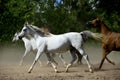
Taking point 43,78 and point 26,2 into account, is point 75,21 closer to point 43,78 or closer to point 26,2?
point 26,2

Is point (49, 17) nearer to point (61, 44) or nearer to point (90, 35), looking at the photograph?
point (90, 35)

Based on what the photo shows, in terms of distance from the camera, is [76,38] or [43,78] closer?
[43,78]

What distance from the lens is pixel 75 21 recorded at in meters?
28.9

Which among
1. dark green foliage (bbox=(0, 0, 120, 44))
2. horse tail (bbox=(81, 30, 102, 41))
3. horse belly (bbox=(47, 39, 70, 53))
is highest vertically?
horse tail (bbox=(81, 30, 102, 41))

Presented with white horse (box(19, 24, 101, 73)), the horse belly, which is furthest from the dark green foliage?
the horse belly

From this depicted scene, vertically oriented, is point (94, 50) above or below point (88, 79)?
below

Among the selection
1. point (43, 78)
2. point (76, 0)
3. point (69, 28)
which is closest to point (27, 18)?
point (69, 28)

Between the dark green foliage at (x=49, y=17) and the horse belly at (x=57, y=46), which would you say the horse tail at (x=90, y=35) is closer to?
the horse belly at (x=57, y=46)

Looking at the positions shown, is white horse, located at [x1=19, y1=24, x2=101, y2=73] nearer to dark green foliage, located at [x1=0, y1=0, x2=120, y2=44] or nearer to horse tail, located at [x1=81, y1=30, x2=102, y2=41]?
horse tail, located at [x1=81, y1=30, x2=102, y2=41]

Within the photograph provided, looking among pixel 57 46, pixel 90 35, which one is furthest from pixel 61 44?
pixel 90 35

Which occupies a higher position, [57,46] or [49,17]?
[57,46]

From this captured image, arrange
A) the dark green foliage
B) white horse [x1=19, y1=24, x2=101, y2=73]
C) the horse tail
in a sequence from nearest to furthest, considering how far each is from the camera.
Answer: white horse [x1=19, y1=24, x2=101, y2=73], the horse tail, the dark green foliage

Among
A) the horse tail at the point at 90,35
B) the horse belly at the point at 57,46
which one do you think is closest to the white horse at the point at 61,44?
the horse belly at the point at 57,46

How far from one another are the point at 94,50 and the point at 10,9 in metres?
9.46
